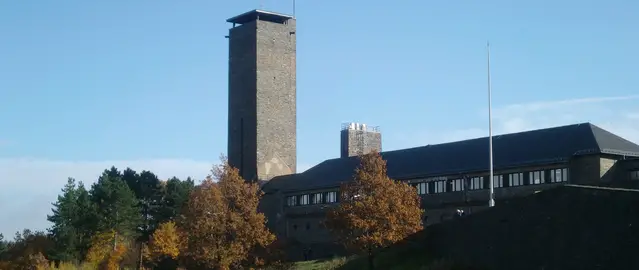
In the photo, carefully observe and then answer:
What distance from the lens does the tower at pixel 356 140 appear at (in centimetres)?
9806

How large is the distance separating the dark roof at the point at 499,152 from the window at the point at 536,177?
71 centimetres

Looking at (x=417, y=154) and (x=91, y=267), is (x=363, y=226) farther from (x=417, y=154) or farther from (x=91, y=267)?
(x=91, y=267)

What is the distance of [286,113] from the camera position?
9744 centimetres

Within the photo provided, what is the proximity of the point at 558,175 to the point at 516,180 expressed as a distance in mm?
3626

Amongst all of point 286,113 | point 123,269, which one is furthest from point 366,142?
point 123,269

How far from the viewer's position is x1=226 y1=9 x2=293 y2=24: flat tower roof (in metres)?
96.0

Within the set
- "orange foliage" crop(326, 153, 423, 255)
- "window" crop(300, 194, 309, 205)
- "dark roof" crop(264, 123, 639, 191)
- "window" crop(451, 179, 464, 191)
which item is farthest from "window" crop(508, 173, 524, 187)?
"window" crop(300, 194, 309, 205)

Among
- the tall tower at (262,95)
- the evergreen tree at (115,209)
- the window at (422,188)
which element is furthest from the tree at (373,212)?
the tall tower at (262,95)

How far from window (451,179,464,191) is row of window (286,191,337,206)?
557 inches

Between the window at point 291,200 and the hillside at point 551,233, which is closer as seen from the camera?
the hillside at point 551,233

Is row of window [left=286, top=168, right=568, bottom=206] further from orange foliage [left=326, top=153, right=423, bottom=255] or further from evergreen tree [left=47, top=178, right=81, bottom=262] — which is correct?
evergreen tree [left=47, top=178, right=81, bottom=262]

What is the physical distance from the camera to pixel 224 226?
60219mm

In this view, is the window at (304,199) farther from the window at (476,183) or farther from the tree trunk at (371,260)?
the tree trunk at (371,260)

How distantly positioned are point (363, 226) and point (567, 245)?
68.8 feet
